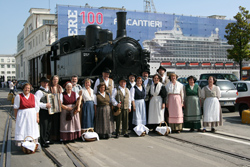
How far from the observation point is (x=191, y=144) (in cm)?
731

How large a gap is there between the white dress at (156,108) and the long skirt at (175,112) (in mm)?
271

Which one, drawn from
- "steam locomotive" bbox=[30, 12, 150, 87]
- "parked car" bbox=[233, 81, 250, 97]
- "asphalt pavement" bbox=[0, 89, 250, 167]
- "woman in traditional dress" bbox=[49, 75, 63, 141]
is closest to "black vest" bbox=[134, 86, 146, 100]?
"asphalt pavement" bbox=[0, 89, 250, 167]

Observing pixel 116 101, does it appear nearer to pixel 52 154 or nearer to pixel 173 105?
pixel 173 105

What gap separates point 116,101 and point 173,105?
5.80ft

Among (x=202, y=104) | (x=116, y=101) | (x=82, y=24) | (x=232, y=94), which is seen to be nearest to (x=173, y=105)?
(x=202, y=104)

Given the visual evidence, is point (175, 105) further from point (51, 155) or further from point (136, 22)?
point (136, 22)

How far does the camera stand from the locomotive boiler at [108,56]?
11789 millimetres

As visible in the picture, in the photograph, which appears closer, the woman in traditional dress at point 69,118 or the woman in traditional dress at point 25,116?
the woman in traditional dress at point 25,116

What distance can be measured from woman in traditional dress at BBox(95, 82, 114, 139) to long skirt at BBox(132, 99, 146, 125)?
34.1 inches

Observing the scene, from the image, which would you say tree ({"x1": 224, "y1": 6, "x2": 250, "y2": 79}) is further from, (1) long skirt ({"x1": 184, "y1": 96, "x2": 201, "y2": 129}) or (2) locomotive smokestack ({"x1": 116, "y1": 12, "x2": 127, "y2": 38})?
(1) long skirt ({"x1": 184, "y1": 96, "x2": 201, "y2": 129})

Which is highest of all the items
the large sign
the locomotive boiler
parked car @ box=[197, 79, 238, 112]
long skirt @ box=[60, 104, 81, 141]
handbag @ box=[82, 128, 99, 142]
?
the large sign

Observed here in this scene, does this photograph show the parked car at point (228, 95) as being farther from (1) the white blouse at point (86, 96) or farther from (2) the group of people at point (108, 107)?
(1) the white blouse at point (86, 96)

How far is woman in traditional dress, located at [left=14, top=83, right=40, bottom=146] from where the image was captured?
21.5 ft

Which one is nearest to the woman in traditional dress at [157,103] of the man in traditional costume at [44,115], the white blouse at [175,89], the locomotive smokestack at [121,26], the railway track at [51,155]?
the white blouse at [175,89]
